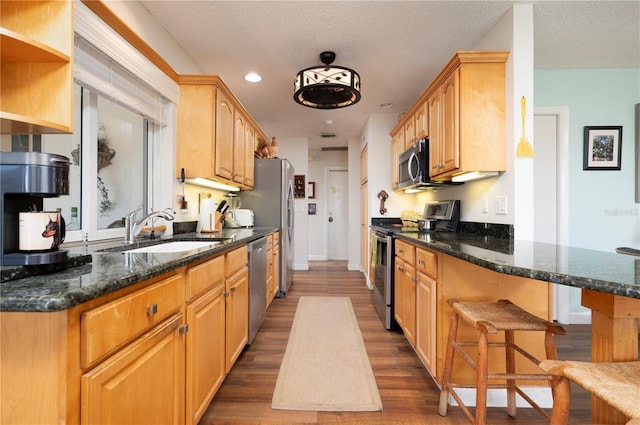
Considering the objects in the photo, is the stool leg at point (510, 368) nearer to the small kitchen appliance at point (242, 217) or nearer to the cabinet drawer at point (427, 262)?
the cabinet drawer at point (427, 262)

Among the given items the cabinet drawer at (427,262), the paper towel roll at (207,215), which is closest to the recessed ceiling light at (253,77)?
the paper towel roll at (207,215)

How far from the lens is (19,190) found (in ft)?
2.83

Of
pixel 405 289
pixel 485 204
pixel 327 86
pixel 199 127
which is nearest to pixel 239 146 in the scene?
pixel 199 127

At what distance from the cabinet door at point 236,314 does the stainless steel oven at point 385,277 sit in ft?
4.24

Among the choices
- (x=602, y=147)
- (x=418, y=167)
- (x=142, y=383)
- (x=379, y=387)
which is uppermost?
(x=602, y=147)

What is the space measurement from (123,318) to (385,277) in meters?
2.36

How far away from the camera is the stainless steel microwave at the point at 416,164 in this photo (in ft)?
9.25

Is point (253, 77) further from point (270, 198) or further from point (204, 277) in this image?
point (204, 277)

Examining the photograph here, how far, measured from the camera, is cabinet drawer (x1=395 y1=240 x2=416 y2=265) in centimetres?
224

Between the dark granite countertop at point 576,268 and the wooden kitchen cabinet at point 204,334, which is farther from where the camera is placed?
the wooden kitchen cabinet at point 204,334

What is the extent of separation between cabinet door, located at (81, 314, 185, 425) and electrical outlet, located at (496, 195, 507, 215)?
2105 millimetres

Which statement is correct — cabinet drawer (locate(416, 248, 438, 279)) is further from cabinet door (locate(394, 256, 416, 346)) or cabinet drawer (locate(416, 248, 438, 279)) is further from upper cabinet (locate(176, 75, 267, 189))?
upper cabinet (locate(176, 75, 267, 189))

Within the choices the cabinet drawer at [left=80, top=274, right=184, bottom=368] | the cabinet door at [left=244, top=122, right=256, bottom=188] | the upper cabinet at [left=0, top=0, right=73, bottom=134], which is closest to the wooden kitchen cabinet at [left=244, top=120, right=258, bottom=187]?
the cabinet door at [left=244, top=122, right=256, bottom=188]

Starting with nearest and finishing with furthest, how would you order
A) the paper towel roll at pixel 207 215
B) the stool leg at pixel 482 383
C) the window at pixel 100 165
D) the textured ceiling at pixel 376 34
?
the stool leg at pixel 482 383 < the window at pixel 100 165 < the textured ceiling at pixel 376 34 < the paper towel roll at pixel 207 215
